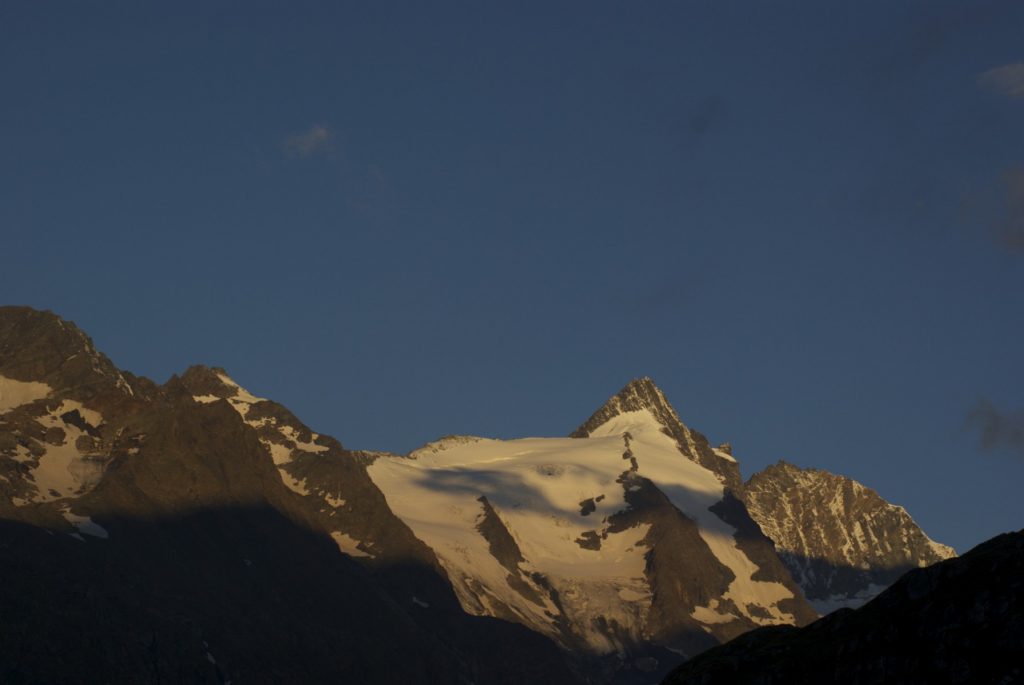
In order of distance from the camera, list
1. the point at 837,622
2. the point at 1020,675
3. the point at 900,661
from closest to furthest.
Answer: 1. the point at 1020,675
2. the point at 900,661
3. the point at 837,622

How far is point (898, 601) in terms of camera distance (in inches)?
5266

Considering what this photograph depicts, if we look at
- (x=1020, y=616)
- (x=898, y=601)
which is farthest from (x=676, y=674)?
(x=1020, y=616)

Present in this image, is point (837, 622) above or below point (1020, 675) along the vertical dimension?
above

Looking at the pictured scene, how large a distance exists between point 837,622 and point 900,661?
36.6 feet

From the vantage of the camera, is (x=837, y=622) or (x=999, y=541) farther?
(x=837, y=622)

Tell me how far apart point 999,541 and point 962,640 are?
913 cm

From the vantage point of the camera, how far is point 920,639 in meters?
128

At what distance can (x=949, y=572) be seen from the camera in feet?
430

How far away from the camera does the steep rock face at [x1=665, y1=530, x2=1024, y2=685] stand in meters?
123

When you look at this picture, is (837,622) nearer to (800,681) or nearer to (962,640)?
(800,681)

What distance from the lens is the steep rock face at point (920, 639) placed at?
122688 mm

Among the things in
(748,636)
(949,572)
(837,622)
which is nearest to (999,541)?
(949,572)

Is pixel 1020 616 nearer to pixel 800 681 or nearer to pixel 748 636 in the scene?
pixel 800 681

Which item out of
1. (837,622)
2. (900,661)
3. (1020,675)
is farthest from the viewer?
(837,622)
